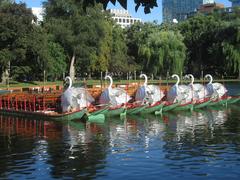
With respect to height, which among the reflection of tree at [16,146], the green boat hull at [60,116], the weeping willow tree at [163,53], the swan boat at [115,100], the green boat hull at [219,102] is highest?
the weeping willow tree at [163,53]

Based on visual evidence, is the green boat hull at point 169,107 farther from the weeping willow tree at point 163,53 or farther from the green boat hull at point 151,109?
the weeping willow tree at point 163,53

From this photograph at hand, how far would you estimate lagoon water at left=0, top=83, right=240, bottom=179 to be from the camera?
18.3 meters

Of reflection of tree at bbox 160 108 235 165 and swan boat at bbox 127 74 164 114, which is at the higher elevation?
swan boat at bbox 127 74 164 114

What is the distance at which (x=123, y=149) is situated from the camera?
75.1 feet

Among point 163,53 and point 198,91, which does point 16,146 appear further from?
point 163,53

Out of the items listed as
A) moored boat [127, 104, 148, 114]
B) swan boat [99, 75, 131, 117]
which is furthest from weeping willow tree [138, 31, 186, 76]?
moored boat [127, 104, 148, 114]

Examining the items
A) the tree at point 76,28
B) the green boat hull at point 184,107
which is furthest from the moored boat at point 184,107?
the tree at point 76,28

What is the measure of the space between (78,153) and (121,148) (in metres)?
2.30

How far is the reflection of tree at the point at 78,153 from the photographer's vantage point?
1862 cm

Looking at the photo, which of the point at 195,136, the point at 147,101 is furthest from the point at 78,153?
the point at 147,101

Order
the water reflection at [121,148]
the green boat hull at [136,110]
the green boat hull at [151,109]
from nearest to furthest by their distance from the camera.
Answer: the water reflection at [121,148]
the green boat hull at [136,110]
the green boat hull at [151,109]

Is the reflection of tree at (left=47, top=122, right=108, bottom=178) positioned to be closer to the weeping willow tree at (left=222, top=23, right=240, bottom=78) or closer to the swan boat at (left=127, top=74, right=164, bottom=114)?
the swan boat at (left=127, top=74, right=164, bottom=114)

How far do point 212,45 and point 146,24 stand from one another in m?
18.9

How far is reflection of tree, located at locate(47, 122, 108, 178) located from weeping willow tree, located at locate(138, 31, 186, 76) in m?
57.3
